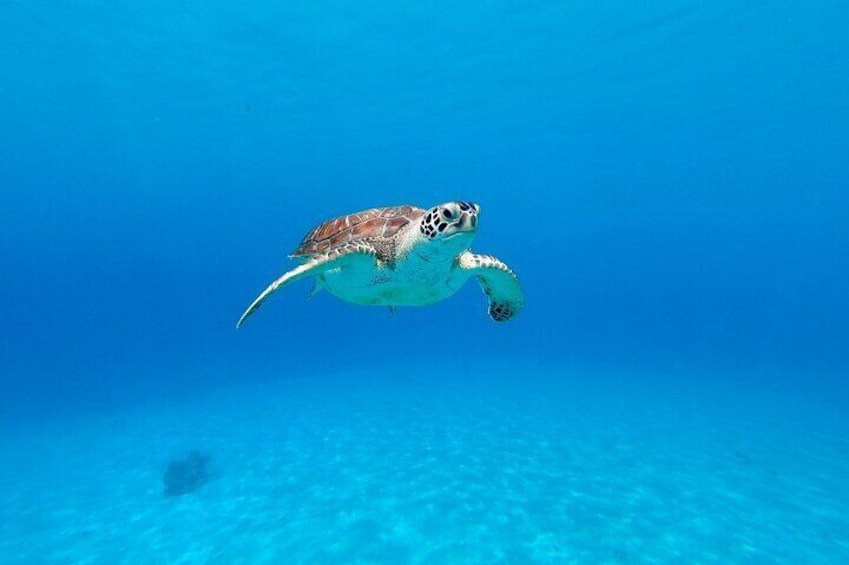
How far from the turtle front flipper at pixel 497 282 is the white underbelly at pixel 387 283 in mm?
362

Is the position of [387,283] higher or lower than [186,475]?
lower

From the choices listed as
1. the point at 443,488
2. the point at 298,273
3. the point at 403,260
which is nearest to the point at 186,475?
the point at 443,488

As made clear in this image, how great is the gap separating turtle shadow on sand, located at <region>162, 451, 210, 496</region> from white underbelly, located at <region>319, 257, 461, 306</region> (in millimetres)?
9489

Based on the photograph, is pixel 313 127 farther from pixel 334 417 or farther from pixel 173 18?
pixel 334 417

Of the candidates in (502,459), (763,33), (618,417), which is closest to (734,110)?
(763,33)

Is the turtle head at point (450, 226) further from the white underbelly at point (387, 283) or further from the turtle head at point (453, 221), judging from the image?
the white underbelly at point (387, 283)

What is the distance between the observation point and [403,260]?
19.1 ft

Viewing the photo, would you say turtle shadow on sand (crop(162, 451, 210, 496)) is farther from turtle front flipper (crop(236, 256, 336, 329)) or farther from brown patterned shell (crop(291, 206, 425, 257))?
turtle front flipper (crop(236, 256, 336, 329))

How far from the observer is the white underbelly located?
235 inches

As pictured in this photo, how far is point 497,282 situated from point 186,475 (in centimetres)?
1189

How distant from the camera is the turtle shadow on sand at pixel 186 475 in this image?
42.3 feet

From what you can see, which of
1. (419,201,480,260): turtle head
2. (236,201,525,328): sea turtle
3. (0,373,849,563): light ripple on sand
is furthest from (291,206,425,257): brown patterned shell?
(0,373,849,563): light ripple on sand

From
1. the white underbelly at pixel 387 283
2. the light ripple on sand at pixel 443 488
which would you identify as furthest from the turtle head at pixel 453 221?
the light ripple on sand at pixel 443 488

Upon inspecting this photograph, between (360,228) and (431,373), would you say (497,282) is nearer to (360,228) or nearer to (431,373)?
(360,228)
